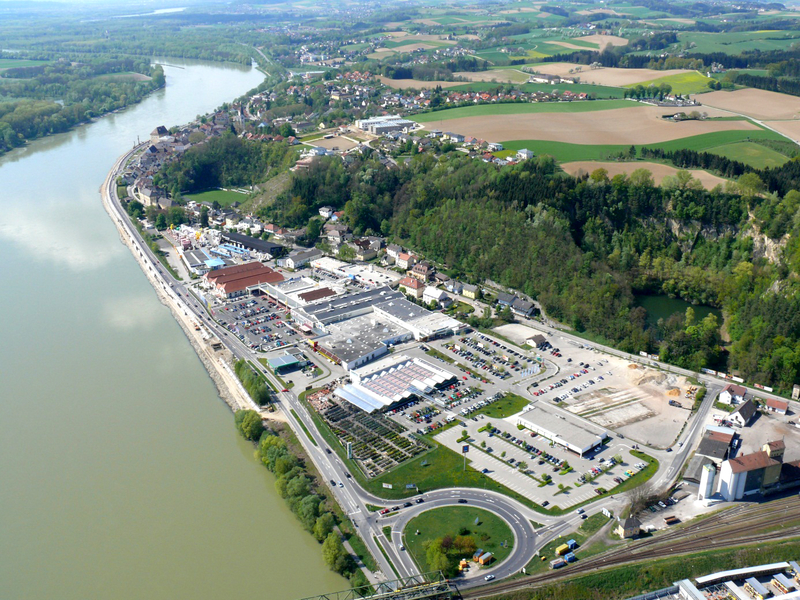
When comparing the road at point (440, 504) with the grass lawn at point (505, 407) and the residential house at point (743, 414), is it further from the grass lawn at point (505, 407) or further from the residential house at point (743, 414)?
the grass lawn at point (505, 407)

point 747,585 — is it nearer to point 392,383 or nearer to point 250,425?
point 392,383

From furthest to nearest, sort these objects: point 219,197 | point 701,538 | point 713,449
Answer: point 219,197 → point 713,449 → point 701,538

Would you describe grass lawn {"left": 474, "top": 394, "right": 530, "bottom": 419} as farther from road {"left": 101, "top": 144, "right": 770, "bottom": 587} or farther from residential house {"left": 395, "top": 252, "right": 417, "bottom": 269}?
residential house {"left": 395, "top": 252, "right": 417, "bottom": 269}

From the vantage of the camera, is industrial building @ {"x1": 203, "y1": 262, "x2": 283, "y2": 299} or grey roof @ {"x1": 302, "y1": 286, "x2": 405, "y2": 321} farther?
industrial building @ {"x1": 203, "y1": 262, "x2": 283, "y2": 299}

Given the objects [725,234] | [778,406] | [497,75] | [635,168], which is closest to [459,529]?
[778,406]

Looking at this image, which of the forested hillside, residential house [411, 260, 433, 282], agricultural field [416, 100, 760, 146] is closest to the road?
the forested hillside

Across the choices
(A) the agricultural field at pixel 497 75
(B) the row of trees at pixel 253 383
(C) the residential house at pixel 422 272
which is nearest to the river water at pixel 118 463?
(B) the row of trees at pixel 253 383

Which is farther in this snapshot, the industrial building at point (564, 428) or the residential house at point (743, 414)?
the residential house at point (743, 414)
